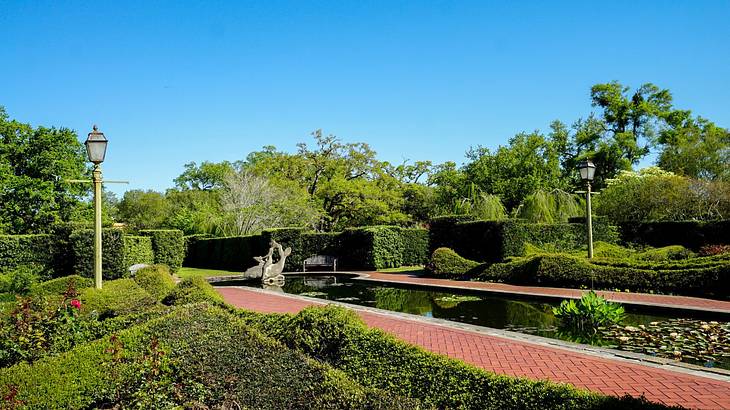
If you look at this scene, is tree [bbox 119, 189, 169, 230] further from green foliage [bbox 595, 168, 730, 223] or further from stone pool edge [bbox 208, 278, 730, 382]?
stone pool edge [bbox 208, 278, 730, 382]

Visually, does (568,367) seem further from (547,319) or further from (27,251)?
(27,251)

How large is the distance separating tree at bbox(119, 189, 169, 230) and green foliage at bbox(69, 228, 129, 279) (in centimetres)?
3655

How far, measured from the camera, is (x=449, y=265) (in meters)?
18.1

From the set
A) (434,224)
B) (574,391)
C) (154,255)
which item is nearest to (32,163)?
(154,255)

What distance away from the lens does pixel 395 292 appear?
15078 mm

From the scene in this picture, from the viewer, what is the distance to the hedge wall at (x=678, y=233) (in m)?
18.8

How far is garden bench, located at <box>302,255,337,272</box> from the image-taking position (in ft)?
82.3

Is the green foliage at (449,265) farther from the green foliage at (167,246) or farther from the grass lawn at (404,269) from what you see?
the green foliage at (167,246)

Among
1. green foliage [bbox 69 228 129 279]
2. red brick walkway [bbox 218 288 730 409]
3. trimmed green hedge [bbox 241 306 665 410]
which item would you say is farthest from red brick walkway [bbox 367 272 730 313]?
green foliage [bbox 69 228 129 279]

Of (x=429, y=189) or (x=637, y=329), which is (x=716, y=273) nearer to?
(x=637, y=329)

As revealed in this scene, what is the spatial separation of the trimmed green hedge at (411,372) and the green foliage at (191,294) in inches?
103

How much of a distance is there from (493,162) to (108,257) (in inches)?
1059

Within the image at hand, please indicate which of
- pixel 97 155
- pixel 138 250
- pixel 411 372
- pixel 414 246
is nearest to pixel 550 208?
pixel 414 246

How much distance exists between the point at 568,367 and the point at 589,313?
2.94m
